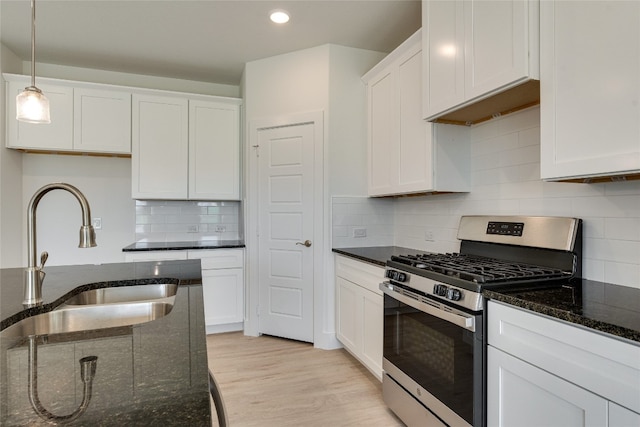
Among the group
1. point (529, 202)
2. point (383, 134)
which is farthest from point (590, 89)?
point (383, 134)

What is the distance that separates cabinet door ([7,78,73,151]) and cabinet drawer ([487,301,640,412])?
393 centimetres

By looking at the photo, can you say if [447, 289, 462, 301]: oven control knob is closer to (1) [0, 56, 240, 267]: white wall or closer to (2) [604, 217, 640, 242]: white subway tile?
(2) [604, 217, 640, 242]: white subway tile

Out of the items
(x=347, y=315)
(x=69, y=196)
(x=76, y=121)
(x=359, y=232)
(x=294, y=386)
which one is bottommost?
(x=294, y=386)

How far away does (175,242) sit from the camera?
12.8 feet

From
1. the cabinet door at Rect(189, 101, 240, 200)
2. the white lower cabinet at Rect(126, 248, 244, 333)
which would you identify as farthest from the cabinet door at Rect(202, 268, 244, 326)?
the cabinet door at Rect(189, 101, 240, 200)

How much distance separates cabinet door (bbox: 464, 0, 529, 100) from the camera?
5.03ft

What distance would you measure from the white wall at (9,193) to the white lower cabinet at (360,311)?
310 centimetres

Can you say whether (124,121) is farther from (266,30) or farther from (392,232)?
(392,232)

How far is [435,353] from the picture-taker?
1685 millimetres

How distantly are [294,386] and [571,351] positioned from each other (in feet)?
6.10

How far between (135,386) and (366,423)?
5.92 ft

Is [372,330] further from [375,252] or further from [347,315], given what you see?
[375,252]

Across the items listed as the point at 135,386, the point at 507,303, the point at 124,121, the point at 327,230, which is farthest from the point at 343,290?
the point at 124,121

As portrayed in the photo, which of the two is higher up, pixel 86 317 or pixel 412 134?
pixel 412 134
